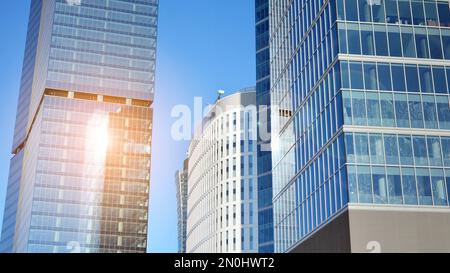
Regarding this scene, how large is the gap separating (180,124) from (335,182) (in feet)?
212

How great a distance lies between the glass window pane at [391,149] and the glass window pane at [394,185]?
92 cm

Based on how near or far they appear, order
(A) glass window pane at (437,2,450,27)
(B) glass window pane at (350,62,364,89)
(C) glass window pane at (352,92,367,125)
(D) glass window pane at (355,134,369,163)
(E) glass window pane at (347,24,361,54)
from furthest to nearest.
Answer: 1. (A) glass window pane at (437,2,450,27)
2. (E) glass window pane at (347,24,361,54)
3. (B) glass window pane at (350,62,364,89)
4. (C) glass window pane at (352,92,367,125)
5. (D) glass window pane at (355,134,369,163)

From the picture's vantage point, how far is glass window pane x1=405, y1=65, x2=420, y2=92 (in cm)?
5999

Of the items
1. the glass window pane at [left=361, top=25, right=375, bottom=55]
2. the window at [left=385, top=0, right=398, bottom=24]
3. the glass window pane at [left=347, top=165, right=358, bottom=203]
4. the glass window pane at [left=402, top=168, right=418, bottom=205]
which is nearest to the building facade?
the window at [left=385, top=0, right=398, bottom=24]

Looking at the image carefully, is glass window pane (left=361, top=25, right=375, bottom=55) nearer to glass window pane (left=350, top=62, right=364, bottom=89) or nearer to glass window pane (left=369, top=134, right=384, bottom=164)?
glass window pane (left=350, top=62, right=364, bottom=89)

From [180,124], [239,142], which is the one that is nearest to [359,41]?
[180,124]

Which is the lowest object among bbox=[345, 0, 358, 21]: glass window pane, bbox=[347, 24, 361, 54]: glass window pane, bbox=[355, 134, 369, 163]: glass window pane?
bbox=[355, 134, 369, 163]: glass window pane

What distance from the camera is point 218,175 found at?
16500 centimetres

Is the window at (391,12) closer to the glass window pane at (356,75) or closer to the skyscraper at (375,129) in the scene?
the skyscraper at (375,129)

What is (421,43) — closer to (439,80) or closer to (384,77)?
(439,80)

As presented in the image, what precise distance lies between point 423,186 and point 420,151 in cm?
340

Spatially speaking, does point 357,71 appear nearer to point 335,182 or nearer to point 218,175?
point 335,182

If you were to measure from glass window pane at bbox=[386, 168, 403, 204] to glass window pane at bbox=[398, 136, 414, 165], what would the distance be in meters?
1.36

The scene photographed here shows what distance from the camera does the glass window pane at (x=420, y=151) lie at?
57.0 metres
